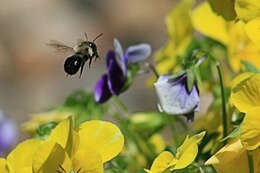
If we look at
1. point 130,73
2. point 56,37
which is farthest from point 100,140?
point 56,37

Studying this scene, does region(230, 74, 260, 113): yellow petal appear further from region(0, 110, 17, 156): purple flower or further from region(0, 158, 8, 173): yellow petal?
region(0, 110, 17, 156): purple flower

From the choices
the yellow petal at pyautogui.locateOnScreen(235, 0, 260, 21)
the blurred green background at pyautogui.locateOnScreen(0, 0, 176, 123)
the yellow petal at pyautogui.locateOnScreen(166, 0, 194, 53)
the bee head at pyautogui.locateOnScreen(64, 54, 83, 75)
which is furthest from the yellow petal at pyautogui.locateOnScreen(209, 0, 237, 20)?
the blurred green background at pyautogui.locateOnScreen(0, 0, 176, 123)

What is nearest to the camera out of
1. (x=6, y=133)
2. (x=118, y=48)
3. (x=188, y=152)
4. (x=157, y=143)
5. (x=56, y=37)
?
(x=188, y=152)

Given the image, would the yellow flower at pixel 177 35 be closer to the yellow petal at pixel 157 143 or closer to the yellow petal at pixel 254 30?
the yellow petal at pixel 157 143

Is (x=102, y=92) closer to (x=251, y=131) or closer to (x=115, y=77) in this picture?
(x=115, y=77)

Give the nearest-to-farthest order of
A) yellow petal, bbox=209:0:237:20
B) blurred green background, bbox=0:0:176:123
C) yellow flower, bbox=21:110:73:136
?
1. yellow petal, bbox=209:0:237:20
2. yellow flower, bbox=21:110:73:136
3. blurred green background, bbox=0:0:176:123

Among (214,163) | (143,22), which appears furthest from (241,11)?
(143,22)
